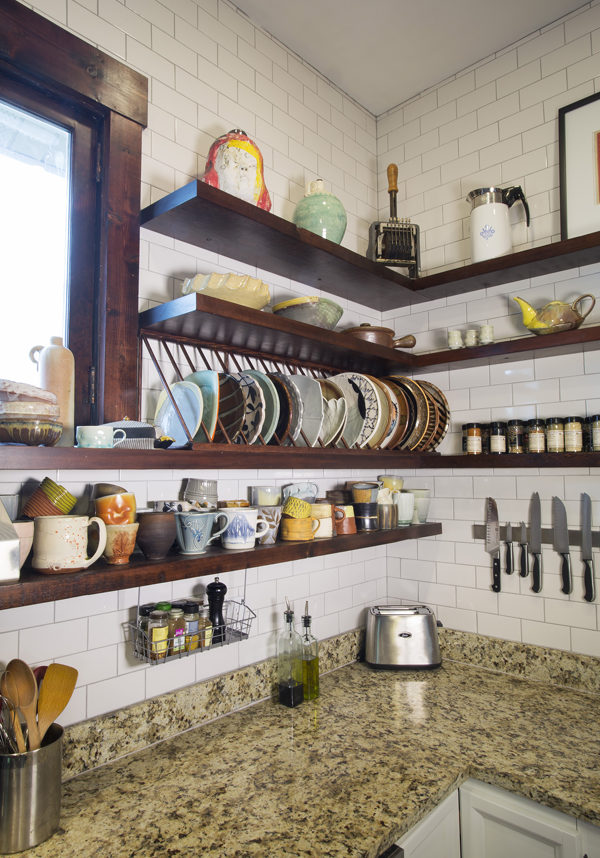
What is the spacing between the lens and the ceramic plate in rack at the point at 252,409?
1.49 meters

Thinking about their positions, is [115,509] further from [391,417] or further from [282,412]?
[391,417]

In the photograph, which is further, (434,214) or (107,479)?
(434,214)

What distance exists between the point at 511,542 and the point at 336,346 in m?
0.97

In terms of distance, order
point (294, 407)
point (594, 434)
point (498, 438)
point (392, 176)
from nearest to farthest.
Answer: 1. point (294, 407)
2. point (594, 434)
3. point (498, 438)
4. point (392, 176)

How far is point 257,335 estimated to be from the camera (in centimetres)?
158

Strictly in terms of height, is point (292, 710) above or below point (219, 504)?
below

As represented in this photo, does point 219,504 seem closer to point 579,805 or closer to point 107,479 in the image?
point 107,479

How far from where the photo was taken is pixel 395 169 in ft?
7.43

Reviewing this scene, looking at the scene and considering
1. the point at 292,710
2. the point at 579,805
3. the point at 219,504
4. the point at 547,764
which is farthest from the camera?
the point at 292,710

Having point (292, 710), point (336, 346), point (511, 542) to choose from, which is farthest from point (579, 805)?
point (336, 346)

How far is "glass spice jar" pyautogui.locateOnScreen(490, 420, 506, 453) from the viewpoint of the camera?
194cm

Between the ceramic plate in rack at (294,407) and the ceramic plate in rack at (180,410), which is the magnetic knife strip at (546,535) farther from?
the ceramic plate in rack at (180,410)

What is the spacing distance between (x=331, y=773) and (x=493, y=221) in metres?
Result: 1.82

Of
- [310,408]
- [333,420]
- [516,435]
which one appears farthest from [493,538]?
[310,408]
